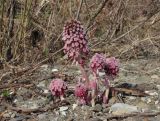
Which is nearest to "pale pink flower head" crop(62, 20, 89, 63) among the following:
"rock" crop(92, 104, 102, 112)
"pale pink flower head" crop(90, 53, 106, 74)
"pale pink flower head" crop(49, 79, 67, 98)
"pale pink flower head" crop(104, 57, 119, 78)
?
"pale pink flower head" crop(90, 53, 106, 74)

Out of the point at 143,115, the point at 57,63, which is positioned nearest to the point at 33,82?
the point at 57,63

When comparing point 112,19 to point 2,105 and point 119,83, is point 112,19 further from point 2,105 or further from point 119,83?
point 2,105

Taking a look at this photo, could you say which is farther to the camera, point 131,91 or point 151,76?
point 151,76

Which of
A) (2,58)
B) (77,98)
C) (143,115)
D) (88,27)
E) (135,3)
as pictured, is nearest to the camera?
(143,115)

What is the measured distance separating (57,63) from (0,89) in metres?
0.95

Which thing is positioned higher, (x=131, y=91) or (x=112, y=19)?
(x=112, y=19)

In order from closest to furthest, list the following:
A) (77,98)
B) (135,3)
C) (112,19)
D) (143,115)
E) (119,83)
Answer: (143,115)
(77,98)
(119,83)
(112,19)
(135,3)

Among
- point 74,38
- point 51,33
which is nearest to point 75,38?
point 74,38

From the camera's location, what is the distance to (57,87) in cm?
375

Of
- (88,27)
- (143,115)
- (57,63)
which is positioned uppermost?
(88,27)

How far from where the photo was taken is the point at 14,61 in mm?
5160

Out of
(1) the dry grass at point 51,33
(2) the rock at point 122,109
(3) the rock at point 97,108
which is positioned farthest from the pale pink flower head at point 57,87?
(1) the dry grass at point 51,33

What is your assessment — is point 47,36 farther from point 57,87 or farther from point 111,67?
point 111,67

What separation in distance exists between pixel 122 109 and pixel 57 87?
19.9 inches
